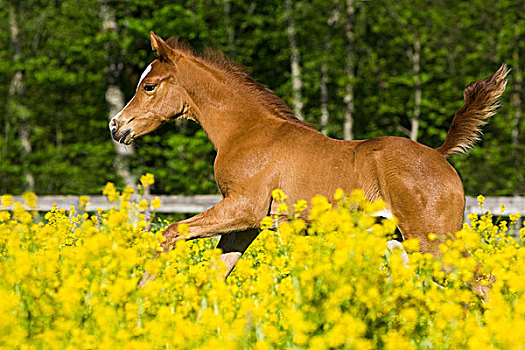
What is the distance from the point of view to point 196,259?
6.70 meters

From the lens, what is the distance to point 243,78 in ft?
18.4

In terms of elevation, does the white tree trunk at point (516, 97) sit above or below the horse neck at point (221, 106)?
below

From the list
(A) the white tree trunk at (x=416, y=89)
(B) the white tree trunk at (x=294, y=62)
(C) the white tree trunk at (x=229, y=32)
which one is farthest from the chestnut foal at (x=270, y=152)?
(A) the white tree trunk at (x=416, y=89)

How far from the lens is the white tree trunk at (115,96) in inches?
578

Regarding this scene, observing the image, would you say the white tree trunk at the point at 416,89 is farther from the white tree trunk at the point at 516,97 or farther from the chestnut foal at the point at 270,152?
the chestnut foal at the point at 270,152

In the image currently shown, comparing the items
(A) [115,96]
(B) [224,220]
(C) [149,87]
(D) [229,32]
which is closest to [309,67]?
(D) [229,32]

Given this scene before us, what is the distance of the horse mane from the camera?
5.51m

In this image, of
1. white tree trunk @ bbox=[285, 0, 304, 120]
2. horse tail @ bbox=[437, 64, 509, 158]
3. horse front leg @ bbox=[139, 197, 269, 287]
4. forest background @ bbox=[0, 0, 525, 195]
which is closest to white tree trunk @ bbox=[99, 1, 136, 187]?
forest background @ bbox=[0, 0, 525, 195]

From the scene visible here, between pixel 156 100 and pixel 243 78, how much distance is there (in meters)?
0.80

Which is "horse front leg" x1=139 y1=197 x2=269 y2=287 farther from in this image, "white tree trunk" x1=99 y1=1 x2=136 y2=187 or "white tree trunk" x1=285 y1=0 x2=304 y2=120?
"white tree trunk" x1=285 y1=0 x2=304 y2=120

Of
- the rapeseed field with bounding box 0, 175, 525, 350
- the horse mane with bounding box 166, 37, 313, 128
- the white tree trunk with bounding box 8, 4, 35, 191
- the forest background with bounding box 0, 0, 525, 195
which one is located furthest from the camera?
the white tree trunk with bounding box 8, 4, 35, 191

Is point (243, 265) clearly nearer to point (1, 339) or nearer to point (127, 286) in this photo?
point (127, 286)

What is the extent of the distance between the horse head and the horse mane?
20cm

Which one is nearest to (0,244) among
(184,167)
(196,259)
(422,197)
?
(196,259)
